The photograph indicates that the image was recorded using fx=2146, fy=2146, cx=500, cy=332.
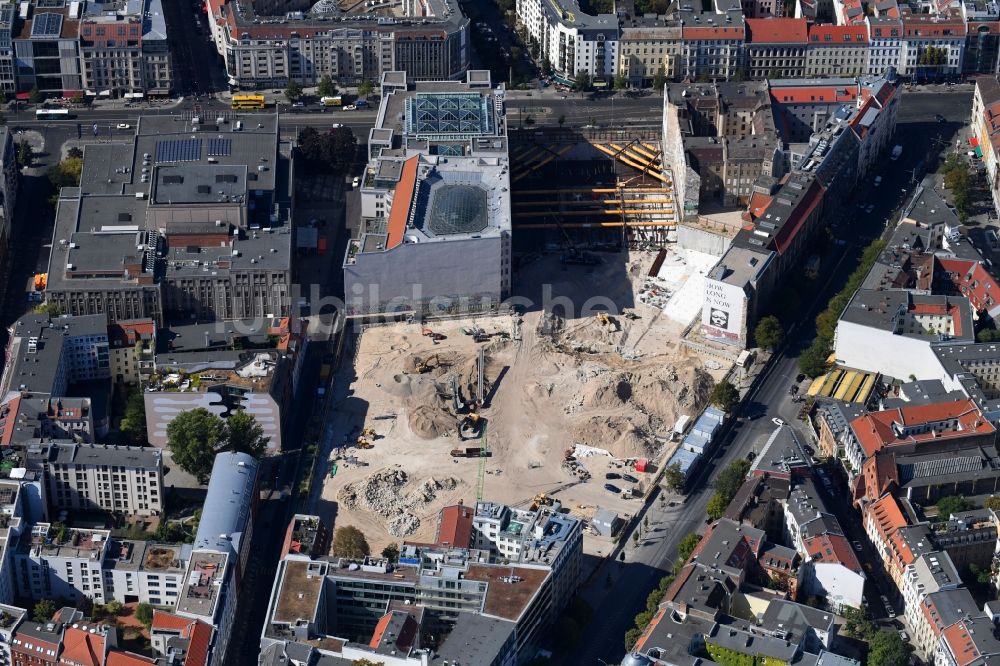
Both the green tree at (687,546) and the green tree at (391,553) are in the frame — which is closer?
the green tree at (391,553)

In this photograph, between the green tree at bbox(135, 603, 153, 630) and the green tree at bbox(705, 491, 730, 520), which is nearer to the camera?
the green tree at bbox(135, 603, 153, 630)

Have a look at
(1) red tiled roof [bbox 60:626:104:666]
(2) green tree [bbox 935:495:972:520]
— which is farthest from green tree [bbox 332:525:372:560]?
(2) green tree [bbox 935:495:972:520]

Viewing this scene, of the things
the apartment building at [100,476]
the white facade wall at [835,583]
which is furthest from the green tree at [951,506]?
the apartment building at [100,476]

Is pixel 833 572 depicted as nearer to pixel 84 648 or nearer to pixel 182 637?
pixel 182 637

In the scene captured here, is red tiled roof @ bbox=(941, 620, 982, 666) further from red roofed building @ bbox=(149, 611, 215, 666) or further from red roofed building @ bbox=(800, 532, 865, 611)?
red roofed building @ bbox=(149, 611, 215, 666)

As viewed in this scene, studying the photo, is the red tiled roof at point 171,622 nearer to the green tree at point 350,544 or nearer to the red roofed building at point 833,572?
the green tree at point 350,544

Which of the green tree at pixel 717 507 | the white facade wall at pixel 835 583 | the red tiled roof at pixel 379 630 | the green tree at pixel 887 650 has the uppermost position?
the red tiled roof at pixel 379 630

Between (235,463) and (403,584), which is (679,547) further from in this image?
(235,463)

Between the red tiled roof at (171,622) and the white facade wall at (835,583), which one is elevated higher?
the red tiled roof at (171,622)

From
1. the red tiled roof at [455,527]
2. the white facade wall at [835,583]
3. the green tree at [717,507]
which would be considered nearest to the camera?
the white facade wall at [835,583]
